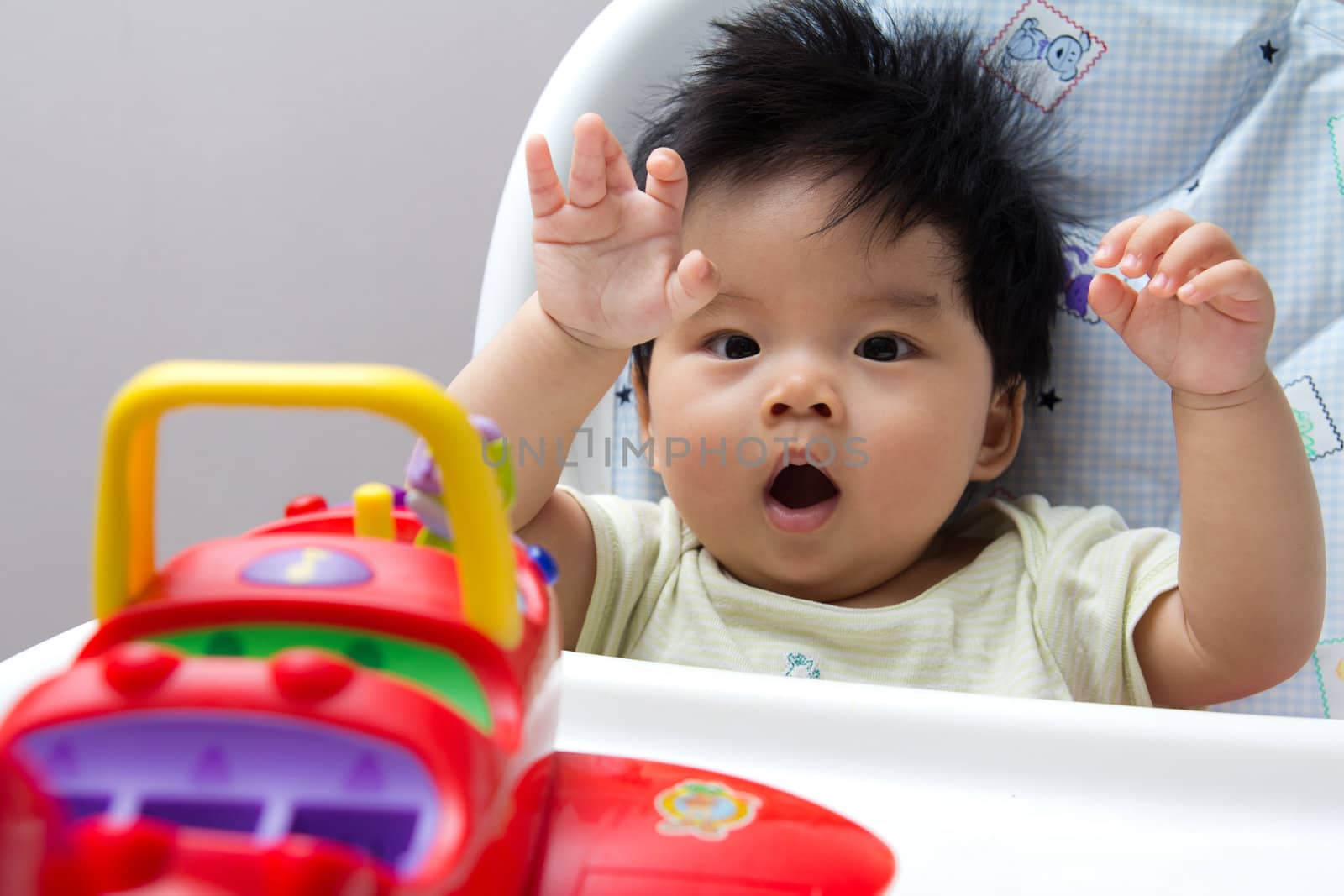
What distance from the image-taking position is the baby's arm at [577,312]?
1.97 feet

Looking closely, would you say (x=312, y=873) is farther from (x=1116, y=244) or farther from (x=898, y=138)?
(x=898, y=138)

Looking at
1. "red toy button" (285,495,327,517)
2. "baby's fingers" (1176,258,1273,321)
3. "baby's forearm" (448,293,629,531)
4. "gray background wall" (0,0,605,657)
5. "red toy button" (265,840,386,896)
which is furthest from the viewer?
"gray background wall" (0,0,605,657)

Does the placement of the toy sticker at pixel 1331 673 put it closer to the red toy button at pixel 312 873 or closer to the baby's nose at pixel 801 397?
the baby's nose at pixel 801 397

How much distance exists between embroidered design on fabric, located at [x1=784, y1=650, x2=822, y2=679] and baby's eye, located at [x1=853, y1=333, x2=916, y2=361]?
→ 0.18m

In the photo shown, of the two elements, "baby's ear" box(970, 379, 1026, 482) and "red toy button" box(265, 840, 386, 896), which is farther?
"baby's ear" box(970, 379, 1026, 482)

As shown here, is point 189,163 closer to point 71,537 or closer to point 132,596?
point 71,537

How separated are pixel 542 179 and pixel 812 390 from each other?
18cm

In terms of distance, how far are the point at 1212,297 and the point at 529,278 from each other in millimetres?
418

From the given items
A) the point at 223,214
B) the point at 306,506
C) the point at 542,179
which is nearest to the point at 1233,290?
the point at 542,179

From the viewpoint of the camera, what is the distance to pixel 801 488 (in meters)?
0.74

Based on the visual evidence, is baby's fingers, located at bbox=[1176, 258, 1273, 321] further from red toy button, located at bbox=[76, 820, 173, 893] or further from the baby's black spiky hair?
red toy button, located at bbox=[76, 820, 173, 893]

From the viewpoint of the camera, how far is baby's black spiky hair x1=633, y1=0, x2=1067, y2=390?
0.73 m

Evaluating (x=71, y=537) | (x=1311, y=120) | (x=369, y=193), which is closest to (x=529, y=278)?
(x=1311, y=120)

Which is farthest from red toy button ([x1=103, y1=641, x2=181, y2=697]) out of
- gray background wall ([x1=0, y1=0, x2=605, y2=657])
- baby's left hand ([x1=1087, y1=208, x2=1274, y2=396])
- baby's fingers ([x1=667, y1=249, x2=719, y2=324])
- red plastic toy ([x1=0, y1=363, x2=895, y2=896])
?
gray background wall ([x1=0, y1=0, x2=605, y2=657])
